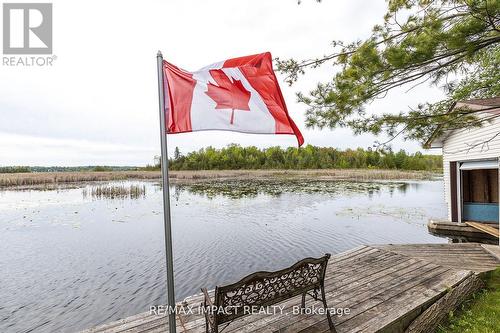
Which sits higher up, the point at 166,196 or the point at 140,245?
the point at 166,196

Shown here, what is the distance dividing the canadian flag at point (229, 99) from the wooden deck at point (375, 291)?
2.22 meters

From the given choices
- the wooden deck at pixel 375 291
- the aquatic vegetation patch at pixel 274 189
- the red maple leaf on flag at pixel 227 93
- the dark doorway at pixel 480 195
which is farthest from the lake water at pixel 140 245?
the aquatic vegetation patch at pixel 274 189

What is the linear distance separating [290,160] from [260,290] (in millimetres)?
67584

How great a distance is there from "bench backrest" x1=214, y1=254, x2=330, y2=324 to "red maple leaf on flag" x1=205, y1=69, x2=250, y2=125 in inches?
64.0

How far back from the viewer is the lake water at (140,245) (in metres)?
4.94

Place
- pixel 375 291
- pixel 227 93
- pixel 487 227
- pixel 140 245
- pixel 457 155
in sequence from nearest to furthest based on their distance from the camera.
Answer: pixel 227 93 → pixel 375 291 → pixel 487 227 → pixel 140 245 → pixel 457 155

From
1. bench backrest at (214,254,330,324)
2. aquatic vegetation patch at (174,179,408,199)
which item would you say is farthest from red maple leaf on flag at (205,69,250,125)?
aquatic vegetation patch at (174,179,408,199)

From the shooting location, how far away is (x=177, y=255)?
7.41 metres

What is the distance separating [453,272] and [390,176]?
37.2 meters

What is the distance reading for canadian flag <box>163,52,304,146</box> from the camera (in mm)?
2412

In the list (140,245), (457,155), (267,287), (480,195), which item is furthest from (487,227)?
(140,245)

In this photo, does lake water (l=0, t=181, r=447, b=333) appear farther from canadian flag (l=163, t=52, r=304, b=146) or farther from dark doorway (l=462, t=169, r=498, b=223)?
canadian flag (l=163, t=52, r=304, b=146)

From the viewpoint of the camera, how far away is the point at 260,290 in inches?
99.3

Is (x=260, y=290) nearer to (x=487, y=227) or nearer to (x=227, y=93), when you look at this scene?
(x=227, y=93)
